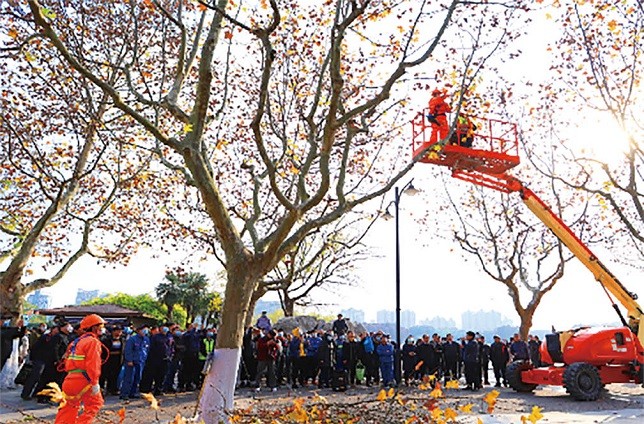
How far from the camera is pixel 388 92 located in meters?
7.86

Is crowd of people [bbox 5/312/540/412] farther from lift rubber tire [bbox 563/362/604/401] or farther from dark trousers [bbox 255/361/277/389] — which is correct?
lift rubber tire [bbox 563/362/604/401]

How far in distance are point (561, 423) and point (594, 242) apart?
1536 centimetres

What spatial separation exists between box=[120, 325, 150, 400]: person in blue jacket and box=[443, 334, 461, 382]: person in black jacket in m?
10.5

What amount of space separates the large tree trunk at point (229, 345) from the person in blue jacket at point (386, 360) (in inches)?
415

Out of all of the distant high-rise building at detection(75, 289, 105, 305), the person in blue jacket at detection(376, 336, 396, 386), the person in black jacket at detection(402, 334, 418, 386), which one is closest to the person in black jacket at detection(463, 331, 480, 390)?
the person in black jacket at detection(402, 334, 418, 386)

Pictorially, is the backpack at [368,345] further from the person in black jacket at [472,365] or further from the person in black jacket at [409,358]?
the person in black jacket at [472,365]

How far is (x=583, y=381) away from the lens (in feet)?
44.5

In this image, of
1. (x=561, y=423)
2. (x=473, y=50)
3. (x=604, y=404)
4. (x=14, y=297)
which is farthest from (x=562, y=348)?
(x=14, y=297)

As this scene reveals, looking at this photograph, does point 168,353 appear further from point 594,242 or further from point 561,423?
point 594,242

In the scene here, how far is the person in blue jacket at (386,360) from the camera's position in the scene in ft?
56.1

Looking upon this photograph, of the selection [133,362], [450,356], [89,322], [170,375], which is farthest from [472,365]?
[89,322]

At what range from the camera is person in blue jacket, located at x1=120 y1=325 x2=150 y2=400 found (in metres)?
12.5

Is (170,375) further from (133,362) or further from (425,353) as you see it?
(425,353)

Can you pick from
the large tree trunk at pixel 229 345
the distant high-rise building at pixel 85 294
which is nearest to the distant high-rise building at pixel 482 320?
the distant high-rise building at pixel 85 294
